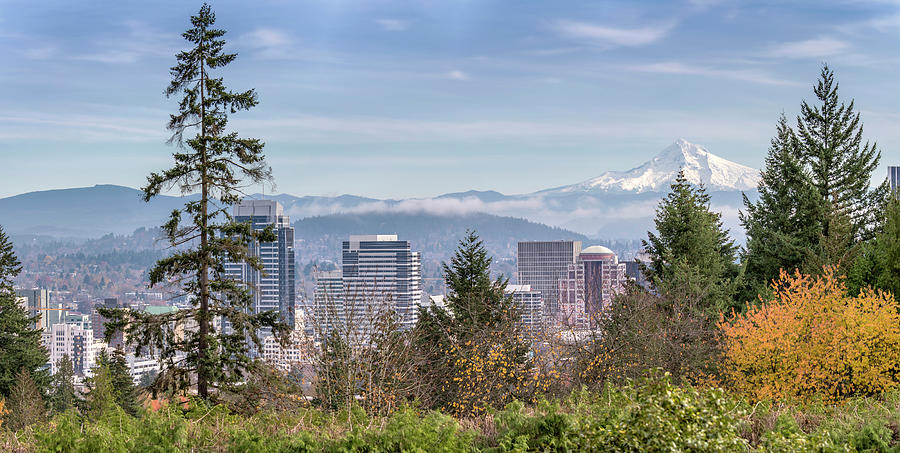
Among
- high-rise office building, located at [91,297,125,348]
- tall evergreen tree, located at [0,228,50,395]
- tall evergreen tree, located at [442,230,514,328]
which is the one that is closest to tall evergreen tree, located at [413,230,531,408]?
tall evergreen tree, located at [442,230,514,328]

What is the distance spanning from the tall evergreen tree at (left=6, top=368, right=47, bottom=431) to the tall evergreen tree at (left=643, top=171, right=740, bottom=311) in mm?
20446

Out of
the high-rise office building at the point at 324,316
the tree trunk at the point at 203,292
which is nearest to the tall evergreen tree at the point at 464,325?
the high-rise office building at the point at 324,316

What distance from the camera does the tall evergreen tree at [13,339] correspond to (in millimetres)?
30875

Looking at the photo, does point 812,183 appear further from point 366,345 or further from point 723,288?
point 366,345

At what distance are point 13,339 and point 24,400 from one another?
480 cm

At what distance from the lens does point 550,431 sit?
6566 millimetres

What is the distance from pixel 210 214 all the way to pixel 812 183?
2231 cm

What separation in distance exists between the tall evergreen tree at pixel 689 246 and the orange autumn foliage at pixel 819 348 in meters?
5.96

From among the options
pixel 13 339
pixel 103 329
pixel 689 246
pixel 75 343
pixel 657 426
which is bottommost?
pixel 75 343

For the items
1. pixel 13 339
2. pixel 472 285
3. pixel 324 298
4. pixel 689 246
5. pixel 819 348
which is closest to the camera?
pixel 819 348

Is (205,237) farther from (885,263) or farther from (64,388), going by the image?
(64,388)

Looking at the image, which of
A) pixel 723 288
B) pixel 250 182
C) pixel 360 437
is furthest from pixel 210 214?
pixel 723 288

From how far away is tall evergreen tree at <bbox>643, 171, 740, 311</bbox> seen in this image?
25047 mm

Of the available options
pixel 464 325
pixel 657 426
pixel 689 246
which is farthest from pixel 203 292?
pixel 689 246
